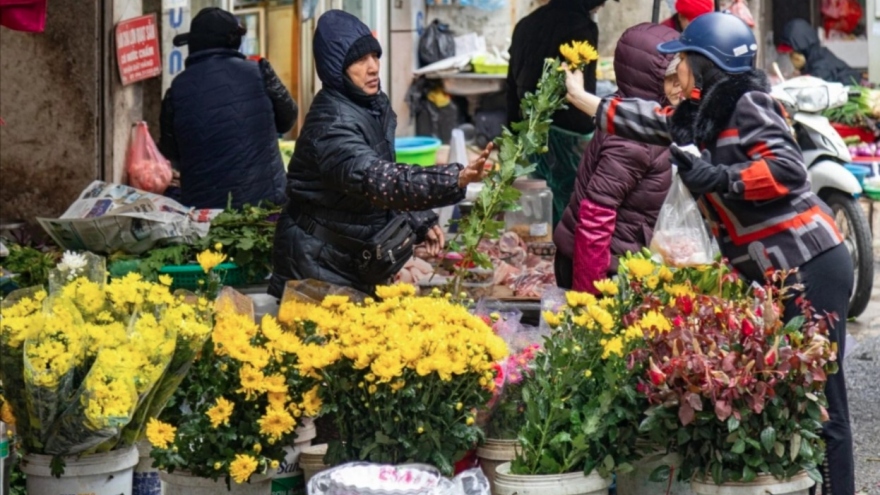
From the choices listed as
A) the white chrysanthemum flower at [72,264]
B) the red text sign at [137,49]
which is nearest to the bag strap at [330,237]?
the white chrysanthemum flower at [72,264]

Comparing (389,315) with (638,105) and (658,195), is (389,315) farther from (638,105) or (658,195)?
(658,195)

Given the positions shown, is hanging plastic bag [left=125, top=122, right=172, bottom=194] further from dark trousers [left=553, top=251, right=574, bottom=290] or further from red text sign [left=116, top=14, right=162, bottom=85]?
dark trousers [left=553, top=251, right=574, bottom=290]

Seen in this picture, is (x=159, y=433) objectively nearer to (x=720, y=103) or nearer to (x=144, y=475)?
(x=144, y=475)

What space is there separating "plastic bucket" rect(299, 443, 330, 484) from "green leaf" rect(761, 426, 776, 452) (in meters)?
1.27

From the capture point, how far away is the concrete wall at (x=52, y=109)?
26.7 feet

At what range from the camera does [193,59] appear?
8.11 metres

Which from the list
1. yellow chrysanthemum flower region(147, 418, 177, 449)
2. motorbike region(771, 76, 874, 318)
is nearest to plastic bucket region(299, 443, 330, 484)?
yellow chrysanthemum flower region(147, 418, 177, 449)

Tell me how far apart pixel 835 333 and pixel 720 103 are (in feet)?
2.87

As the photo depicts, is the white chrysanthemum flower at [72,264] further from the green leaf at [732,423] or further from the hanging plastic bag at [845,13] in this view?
the hanging plastic bag at [845,13]

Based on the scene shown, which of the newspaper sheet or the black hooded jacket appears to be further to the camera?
the black hooded jacket

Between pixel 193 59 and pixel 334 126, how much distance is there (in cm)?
276

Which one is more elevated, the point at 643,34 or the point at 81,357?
the point at 643,34

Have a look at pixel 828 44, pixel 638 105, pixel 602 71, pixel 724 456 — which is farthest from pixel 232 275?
pixel 828 44

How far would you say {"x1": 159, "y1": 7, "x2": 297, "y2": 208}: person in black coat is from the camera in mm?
8039
